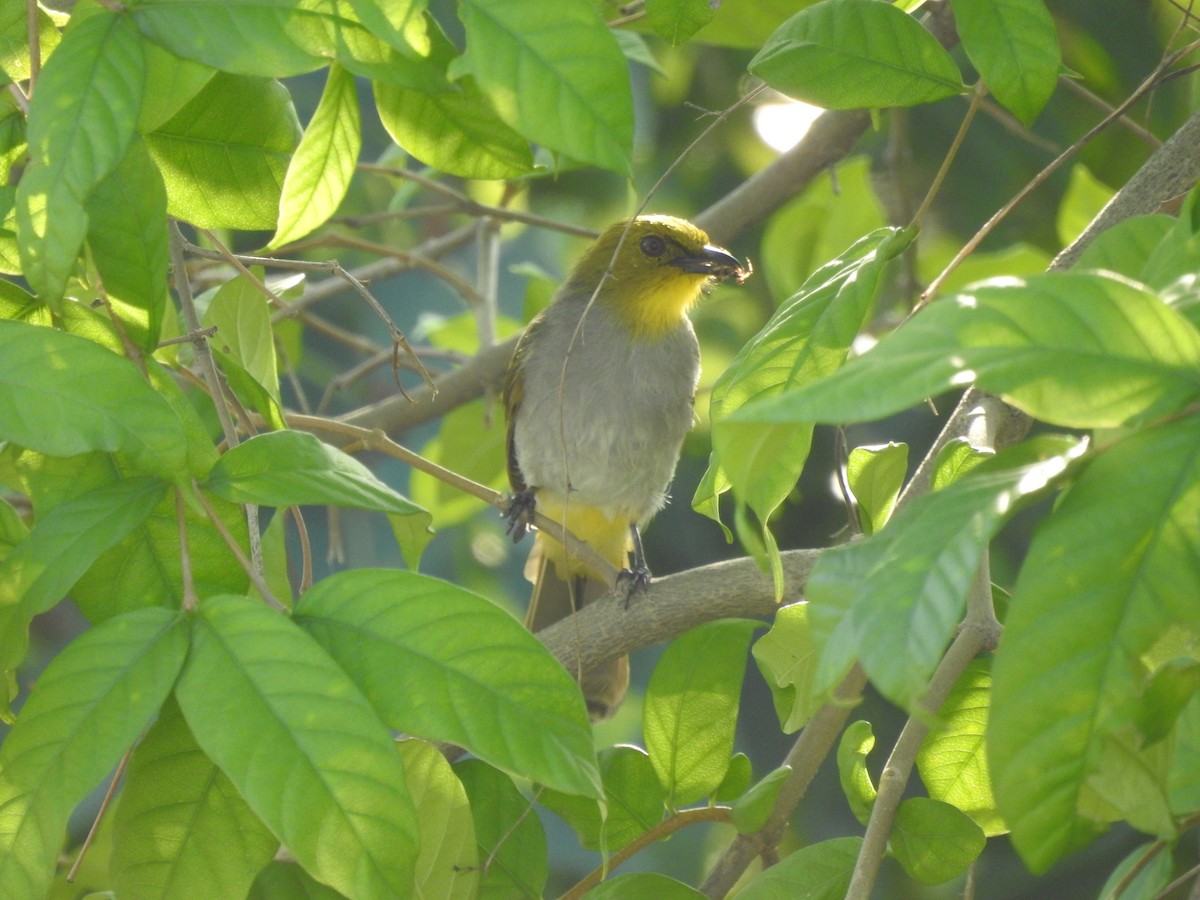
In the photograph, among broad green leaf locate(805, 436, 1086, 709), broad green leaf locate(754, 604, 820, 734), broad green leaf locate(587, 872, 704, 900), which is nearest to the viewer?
broad green leaf locate(805, 436, 1086, 709)

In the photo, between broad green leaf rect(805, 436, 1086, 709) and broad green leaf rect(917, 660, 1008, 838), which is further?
broad green leaf rect(917, 660, 1008, 838)

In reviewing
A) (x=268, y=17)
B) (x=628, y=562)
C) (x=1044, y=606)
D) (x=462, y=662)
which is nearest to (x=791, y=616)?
(x=462, y=662)

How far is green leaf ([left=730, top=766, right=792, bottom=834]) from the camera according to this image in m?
1.47

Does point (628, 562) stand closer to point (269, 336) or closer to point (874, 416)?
point (269, 336)

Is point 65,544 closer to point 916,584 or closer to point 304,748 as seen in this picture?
point 304,748

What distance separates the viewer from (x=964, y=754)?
60.7 inches

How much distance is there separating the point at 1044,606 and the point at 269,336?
1.18 meters

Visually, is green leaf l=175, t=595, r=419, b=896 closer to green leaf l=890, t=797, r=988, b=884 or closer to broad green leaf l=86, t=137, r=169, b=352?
broad green leaf l=86, t=137, r=169, b=352

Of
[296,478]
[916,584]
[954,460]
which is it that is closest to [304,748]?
[296,478]

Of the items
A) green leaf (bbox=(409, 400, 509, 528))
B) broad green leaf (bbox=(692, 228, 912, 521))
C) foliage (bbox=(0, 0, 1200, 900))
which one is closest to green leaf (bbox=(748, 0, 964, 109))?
foliage (bbox=(0, 0, 1200, 900))

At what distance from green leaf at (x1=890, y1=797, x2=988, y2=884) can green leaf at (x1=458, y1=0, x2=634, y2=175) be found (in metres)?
0.84

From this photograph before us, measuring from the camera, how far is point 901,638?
30.8 inches

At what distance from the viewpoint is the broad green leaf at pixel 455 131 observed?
1.33 m

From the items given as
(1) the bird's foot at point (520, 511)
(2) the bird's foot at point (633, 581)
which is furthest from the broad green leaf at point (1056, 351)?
(1) the bird's foot at point (520, 511)
